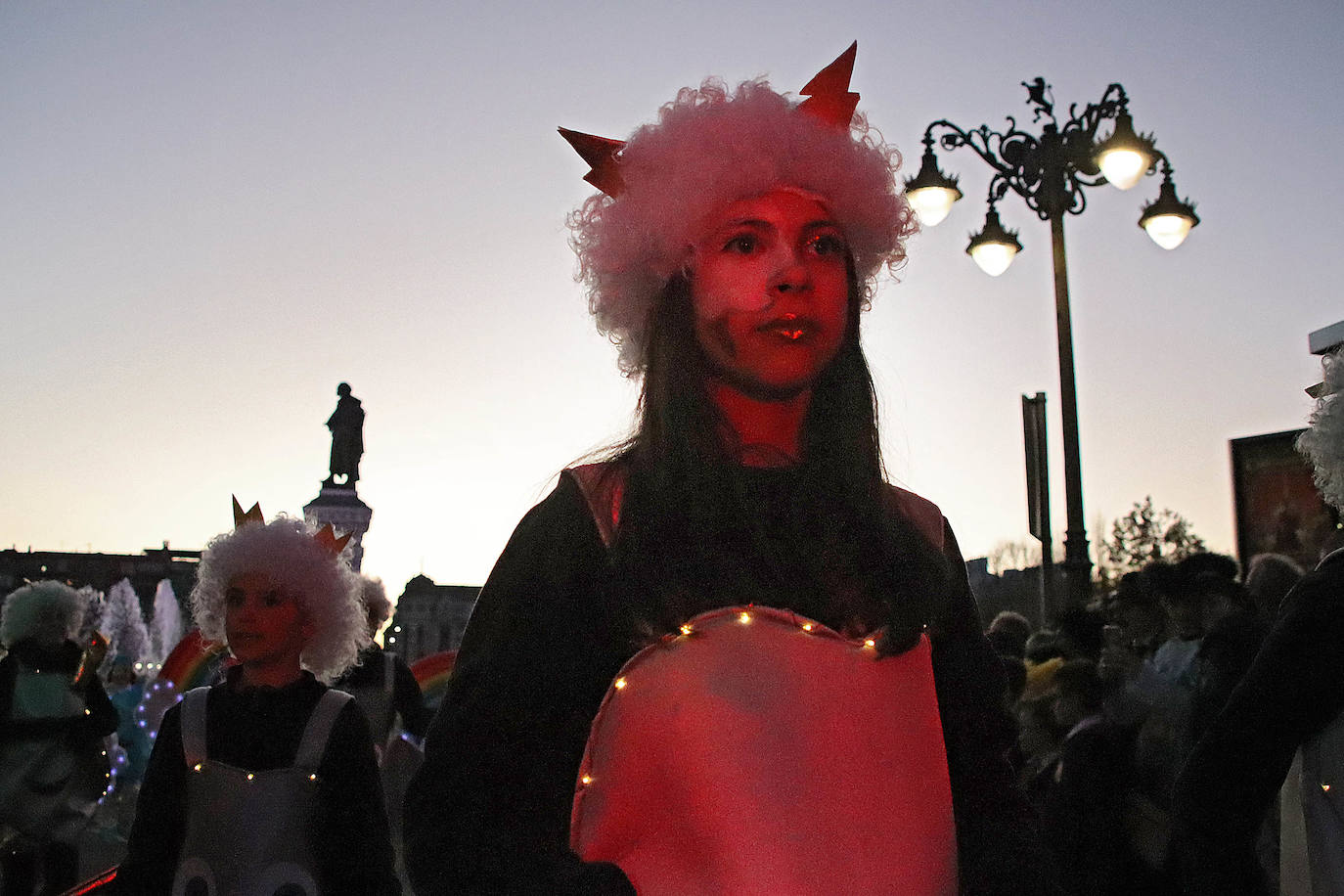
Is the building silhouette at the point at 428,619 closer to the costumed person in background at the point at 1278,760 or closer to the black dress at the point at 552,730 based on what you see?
the costumed person in background at the point at 1278,760

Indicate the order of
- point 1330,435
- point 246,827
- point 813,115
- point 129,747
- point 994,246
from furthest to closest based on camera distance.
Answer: point 129,747
point 994,246
point 246,827
point 1330,435
point 813,115

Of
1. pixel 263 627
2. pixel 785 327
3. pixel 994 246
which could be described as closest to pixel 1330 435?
pixel 785 327

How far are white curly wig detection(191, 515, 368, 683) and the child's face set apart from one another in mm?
58

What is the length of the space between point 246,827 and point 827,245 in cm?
241

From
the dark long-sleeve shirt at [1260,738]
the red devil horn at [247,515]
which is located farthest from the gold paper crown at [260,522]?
the dark long-sleeve shirt at [1260,738]

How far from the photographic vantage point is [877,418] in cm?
201

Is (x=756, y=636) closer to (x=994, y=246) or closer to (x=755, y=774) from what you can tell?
(x=755, y=774)

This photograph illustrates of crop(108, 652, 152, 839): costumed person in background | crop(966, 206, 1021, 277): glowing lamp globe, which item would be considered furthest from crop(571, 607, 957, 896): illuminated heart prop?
crop(108, 652, 152, 839): costumed person in background

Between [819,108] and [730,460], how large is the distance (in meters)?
0.70

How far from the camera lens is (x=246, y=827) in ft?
10.9

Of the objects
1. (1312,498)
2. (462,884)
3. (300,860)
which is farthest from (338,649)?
(1312,498)

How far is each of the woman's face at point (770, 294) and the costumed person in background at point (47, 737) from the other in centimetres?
565

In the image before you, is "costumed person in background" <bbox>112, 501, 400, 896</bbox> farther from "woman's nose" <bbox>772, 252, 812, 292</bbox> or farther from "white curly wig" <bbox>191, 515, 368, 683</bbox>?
"woman's nose" <bbox>772, 252, 812, 292</bbox>

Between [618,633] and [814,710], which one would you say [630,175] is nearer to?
[618,633]
